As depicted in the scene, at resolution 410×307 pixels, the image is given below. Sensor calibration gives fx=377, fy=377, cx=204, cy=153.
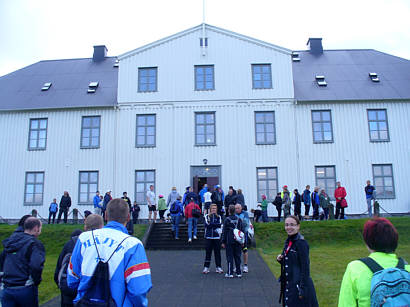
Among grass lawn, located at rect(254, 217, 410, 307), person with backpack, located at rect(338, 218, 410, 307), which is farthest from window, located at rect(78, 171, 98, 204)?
person with backpack, located at rect(338, 218, 410, 307)

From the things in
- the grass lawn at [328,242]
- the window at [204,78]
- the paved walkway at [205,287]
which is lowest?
the paved walkway at [205,287]

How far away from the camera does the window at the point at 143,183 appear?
2134 centimetres

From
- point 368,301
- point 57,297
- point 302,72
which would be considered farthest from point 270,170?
point 368,301

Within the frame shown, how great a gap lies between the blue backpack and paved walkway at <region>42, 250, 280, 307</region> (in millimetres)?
4975

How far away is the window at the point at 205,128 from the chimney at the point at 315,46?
1090 centimetres

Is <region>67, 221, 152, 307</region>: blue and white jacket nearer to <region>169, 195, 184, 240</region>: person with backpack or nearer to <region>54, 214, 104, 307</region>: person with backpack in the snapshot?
<region>54, 214, 104, 307</region>: person with backpack

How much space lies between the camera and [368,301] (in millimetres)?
2834

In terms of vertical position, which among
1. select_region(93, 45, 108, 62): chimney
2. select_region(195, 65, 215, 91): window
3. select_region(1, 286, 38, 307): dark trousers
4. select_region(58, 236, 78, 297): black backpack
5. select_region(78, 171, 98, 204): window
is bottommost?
select_region(1, 286, 38, 307): dark trousers

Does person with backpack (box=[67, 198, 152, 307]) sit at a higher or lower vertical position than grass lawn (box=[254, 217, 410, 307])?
higher

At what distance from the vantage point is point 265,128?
71.1 feet

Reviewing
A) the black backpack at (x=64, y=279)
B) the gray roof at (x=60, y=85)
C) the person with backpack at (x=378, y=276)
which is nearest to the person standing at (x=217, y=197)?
the gray roof at (x=60, y=85)

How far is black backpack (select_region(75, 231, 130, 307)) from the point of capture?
3225mm

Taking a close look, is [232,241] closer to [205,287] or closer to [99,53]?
[205,287]

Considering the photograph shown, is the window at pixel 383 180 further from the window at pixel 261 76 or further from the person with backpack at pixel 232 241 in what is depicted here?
the person with backpack at pixel 232 241
